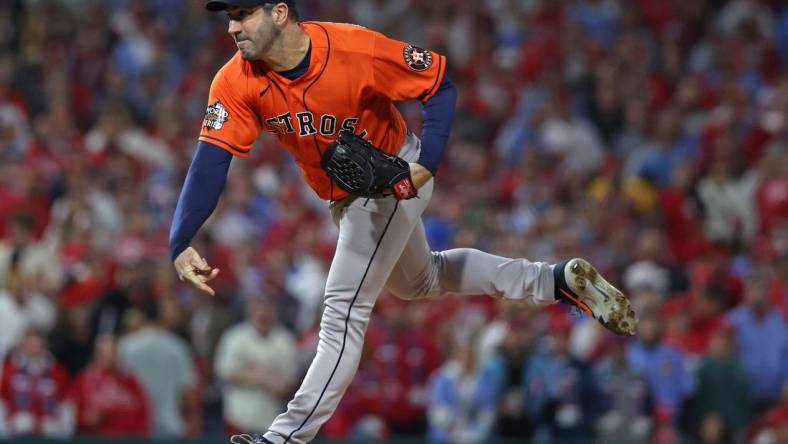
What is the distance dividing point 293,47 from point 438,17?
790cm

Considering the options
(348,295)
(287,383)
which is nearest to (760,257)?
(287,383)

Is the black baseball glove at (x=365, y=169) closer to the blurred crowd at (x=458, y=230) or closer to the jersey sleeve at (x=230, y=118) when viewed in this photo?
the jersey sleeve at (x=230, y=118)

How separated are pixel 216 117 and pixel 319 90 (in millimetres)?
419

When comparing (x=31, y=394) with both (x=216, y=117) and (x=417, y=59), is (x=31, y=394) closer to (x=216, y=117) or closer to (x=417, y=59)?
(x=216, y=117)

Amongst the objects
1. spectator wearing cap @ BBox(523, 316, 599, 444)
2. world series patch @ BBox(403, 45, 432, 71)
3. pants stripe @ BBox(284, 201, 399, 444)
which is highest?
world series patch @ BBox(403, 45, 432, 71)

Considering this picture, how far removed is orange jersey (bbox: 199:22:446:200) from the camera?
5180 millimetres

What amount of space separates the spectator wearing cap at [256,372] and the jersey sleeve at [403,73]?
13.4 ft

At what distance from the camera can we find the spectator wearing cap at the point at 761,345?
9.14 metres

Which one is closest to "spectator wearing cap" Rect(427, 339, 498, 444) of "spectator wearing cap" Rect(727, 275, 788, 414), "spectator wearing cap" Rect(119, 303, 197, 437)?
"spectator wearing cap" Rect(119, 303, 197, 437)

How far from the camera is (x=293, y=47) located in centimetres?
519

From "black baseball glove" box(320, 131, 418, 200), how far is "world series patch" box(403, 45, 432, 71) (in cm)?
39

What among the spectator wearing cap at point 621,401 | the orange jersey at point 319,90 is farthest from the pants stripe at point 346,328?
the spectator wearing cap at point 621,401

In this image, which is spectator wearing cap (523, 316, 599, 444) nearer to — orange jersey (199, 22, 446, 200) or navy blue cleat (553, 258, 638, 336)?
navy blue cleat (553, 258, 638, 336)

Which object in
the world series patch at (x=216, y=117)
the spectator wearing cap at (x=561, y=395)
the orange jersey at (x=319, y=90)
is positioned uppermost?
the orange jersey at (x=319, y=90)
